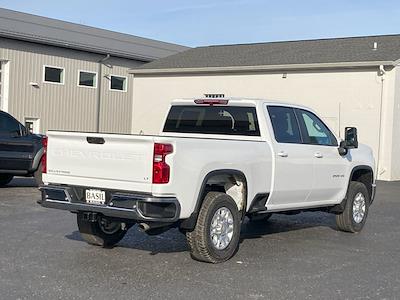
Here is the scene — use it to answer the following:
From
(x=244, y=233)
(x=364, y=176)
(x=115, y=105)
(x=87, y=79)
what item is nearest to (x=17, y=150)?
(x=244, y=233)

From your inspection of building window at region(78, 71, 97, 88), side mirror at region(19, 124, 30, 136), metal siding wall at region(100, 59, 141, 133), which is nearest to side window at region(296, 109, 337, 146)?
side mirror at region(19, 124, 30, 136)

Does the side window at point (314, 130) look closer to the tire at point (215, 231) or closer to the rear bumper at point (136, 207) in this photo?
the tire at point (215, 231)

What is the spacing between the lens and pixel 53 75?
27750mm

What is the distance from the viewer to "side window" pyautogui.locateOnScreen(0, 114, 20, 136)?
14.3m

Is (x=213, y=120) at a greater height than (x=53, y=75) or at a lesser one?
lesser

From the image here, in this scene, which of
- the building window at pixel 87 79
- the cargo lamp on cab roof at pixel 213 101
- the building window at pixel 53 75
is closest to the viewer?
the cargo lamp on cab roof at pixel 213 101

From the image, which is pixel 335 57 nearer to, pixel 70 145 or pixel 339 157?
pixel 339 157

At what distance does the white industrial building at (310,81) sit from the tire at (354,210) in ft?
30.8

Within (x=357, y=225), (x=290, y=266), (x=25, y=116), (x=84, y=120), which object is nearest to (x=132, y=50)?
(x=84, y=120)

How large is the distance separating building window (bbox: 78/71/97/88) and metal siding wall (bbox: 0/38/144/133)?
22 centimetres

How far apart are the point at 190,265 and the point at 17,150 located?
8.34 m

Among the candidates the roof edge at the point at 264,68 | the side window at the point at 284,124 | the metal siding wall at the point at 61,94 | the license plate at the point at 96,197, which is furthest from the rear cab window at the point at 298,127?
the metal siding wall at the point at 61,94

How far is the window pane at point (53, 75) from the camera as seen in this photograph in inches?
1080

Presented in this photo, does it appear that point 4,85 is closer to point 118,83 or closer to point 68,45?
point 68,45
